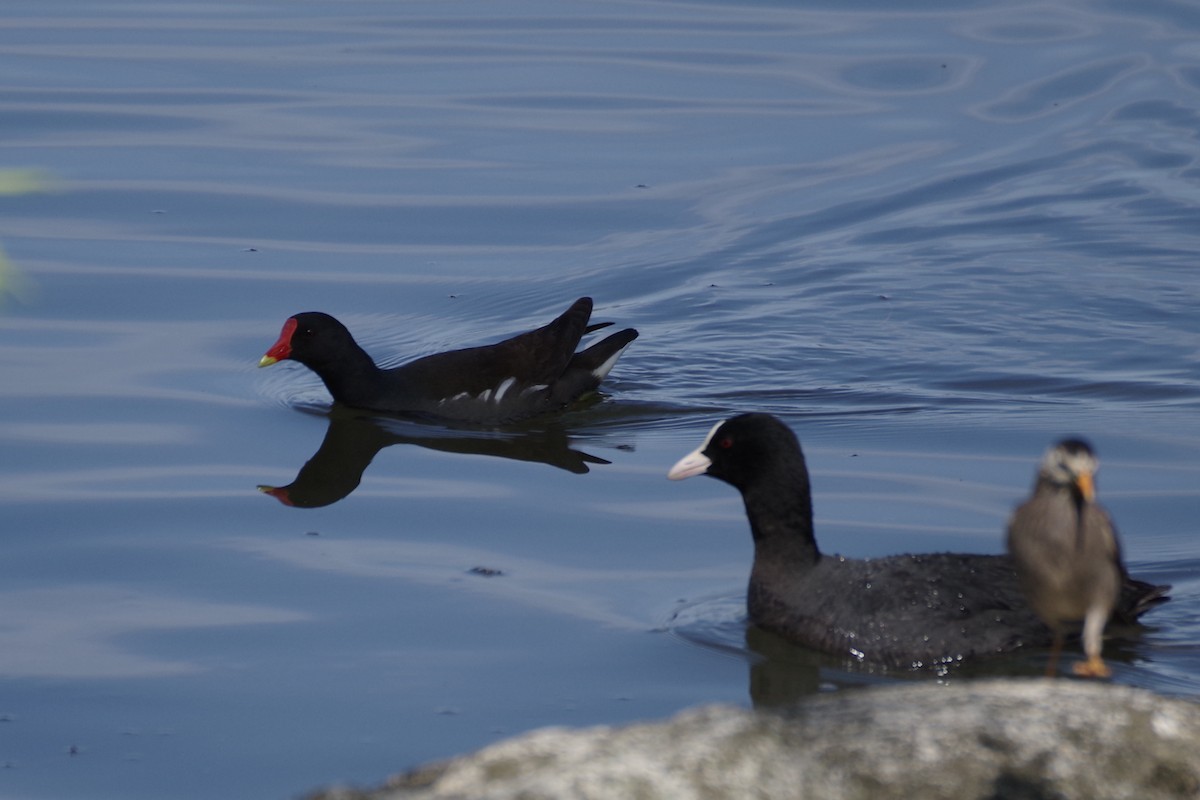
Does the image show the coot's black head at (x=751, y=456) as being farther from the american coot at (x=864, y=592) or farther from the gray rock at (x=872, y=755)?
the gray rock at (x=872, y=755)

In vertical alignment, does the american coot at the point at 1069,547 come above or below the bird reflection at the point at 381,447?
below

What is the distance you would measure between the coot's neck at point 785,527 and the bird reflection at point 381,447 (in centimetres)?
244

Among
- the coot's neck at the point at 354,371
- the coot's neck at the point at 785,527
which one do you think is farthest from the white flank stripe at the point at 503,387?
the coot's neck at the point at 785,527

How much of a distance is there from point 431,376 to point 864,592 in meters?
4.40

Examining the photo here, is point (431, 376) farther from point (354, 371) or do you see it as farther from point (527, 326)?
point (527, 326)

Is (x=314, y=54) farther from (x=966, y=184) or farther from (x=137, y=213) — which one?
(x=966, y=184)

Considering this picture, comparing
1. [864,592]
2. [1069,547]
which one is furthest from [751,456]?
[1069,547]

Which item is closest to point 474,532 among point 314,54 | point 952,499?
point 952,499

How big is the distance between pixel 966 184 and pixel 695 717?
12.2 metres

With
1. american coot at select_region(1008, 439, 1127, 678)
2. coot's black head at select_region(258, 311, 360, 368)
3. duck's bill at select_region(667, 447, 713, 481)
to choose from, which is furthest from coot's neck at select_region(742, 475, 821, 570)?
coot's black head at select_region(258, 311, 360, 368)

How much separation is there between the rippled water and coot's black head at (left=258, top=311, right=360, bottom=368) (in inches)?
14.6

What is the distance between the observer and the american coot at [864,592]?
698 centimetres

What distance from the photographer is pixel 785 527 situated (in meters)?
7.23

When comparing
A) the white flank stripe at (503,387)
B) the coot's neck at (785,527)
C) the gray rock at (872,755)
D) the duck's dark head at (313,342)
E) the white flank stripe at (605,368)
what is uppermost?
the duck's dark head at (313,342)
